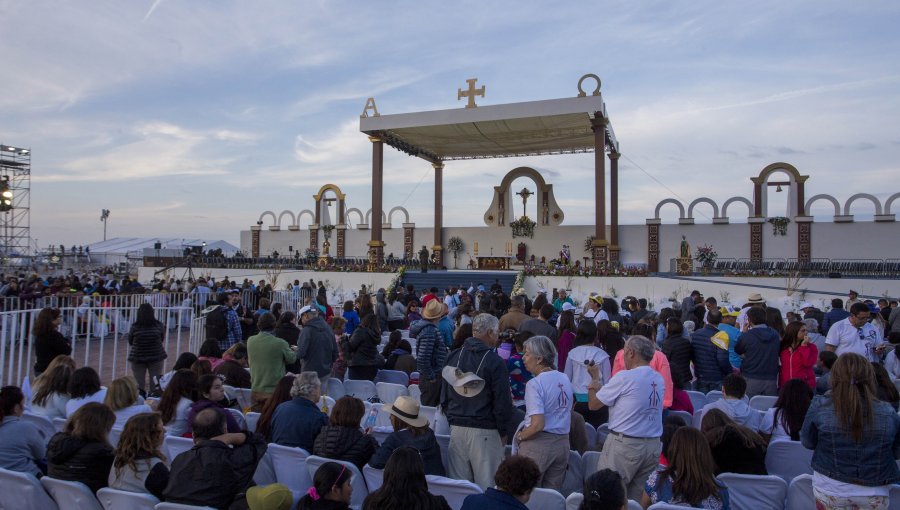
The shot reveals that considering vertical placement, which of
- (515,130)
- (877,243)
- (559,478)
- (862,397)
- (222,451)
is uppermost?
(515,130)

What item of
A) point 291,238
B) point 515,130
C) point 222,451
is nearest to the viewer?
point 222,451

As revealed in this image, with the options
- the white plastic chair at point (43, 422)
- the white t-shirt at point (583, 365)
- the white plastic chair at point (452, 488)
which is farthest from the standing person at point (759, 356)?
the white plastic chair at point (43, 422)

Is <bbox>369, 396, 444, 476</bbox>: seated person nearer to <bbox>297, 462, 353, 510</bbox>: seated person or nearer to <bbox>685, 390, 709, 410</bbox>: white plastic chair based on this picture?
<bbox>297, 462, 353, 510</bbox>: seated person

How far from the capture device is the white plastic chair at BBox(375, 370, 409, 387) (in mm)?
6438

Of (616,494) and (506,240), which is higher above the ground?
(506,240)

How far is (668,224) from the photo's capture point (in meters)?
28.0

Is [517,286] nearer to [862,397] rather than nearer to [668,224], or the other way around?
[668,224]

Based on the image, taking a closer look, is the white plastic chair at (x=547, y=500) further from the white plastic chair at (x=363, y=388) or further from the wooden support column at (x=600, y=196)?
the wooden support column at (x=600, y=196)

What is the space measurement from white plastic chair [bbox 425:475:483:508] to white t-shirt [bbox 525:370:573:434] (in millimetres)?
714

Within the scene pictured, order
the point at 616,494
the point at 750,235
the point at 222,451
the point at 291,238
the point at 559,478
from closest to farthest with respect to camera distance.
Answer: the point at 616,494 → the point at 222,451 → the point at 559,478 → the point at 750,235 → the point at 291,238

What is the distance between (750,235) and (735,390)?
83.0ft

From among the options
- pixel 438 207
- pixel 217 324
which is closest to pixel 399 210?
pixel 438 207

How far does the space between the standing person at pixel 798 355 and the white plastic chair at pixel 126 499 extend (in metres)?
5.32

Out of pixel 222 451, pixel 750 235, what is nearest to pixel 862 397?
pixel 222 451
